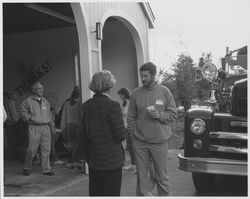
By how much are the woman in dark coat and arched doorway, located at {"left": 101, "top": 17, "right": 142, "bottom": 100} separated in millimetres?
7764

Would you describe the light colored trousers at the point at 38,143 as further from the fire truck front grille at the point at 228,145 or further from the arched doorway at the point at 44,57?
the arched doorway at the point at 44,57

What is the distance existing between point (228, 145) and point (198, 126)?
16.4 inches

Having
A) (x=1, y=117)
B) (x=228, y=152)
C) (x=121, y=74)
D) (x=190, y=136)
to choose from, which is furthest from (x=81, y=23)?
(x=121, y=74)

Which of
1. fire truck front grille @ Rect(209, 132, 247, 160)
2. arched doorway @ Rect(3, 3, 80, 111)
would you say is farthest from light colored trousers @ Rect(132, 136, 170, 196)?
arched doorway @ Rect(3, 3, 80, 111)

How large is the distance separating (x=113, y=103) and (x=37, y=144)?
323cm

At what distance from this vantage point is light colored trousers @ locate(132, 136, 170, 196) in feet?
14.9

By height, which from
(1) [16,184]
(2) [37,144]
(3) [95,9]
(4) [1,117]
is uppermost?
(3) [95,9]

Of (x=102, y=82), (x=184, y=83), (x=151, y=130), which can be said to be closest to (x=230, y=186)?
(x=151, y=130)

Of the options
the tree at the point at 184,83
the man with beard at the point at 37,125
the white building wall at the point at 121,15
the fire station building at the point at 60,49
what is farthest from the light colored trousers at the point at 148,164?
the tree at the point at 184,83

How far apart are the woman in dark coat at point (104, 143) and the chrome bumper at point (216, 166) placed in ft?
3.46

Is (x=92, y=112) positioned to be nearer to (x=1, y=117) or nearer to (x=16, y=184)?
(x=1, y=117)

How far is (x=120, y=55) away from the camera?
465 inches

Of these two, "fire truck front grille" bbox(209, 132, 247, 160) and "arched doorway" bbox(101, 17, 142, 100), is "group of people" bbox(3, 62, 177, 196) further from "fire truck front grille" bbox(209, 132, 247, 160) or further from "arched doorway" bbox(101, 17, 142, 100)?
"arched doorway" bbox(101, 17, 142, 100)

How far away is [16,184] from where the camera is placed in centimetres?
616
